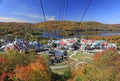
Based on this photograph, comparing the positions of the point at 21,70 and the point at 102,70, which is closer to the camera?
the point at 102,70

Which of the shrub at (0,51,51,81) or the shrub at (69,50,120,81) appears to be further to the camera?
the shrub at (0,51,51,81)

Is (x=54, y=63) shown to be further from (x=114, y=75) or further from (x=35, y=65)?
(x=114, y=75)

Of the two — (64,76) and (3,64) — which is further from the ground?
(3,64)

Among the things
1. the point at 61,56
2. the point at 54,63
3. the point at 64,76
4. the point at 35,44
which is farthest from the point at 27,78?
the point at 35,44

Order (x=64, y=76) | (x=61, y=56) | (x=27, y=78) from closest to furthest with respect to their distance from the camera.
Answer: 1. (x=27, y=78)
2. (x=64, y=76)
3. (x=61, y=56)

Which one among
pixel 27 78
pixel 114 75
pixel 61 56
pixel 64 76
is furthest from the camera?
pixel 61 56

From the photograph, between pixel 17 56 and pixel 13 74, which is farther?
pixel 17 56

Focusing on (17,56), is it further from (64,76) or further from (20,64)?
(64,76)

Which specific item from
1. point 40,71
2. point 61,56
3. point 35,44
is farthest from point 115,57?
point 35,44

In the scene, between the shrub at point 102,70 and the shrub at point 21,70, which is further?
the shrub at point 21,70
